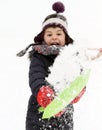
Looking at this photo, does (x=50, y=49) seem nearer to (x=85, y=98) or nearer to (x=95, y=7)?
(x=85, y=98)

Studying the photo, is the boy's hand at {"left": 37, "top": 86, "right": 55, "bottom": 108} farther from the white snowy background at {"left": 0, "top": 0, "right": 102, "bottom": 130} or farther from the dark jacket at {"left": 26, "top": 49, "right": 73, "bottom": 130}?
the white snowy background at {"left": 0, "top": 0, "right": 102, "bottom": 130}

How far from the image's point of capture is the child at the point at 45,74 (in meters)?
2.04

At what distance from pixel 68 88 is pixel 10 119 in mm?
1780

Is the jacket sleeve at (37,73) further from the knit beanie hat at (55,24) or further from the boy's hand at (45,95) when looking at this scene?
the knit beanie hat at (55,24)

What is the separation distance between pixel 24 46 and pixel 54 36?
17.5 feet

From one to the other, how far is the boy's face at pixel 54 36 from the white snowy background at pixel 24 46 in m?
0.12

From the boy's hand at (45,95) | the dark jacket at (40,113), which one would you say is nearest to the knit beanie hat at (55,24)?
the dark jacket at (40,113)

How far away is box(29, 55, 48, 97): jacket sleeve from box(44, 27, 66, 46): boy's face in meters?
0.15

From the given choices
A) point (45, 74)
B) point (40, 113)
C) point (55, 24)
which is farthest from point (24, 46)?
point (45, 74)

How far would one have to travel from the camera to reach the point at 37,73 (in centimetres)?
210

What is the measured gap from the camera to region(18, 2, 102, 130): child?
2.04 metres

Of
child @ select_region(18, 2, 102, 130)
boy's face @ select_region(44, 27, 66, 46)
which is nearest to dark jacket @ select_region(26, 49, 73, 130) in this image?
child @ select_region(18, 2, 102, 130)

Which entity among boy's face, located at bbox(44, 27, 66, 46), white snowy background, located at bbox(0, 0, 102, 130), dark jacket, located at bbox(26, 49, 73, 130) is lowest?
white snowy background, located at bbox(0, 0, 102, 130)

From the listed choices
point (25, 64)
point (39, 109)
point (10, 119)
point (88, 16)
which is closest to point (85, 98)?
point (10, 119)
